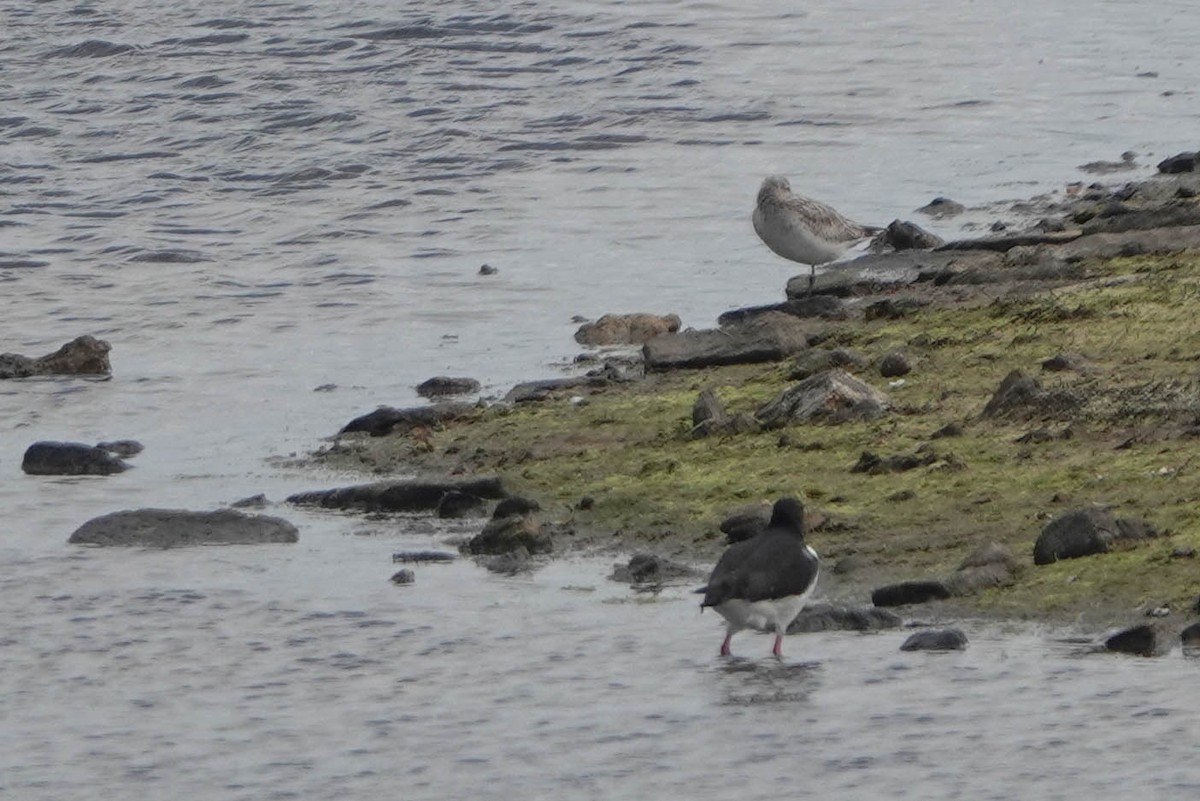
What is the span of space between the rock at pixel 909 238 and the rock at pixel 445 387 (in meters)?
4.79

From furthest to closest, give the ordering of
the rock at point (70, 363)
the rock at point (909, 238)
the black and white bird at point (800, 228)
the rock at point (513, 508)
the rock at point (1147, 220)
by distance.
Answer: the rock at point (909, 238) < the rock at point (70, 363) < the rock at point (1147, 220) < the black and white bird at point (800, 228) < the rock at point (513, 508)

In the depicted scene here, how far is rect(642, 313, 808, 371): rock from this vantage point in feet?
53.2

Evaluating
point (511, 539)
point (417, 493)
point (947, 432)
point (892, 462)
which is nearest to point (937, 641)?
point (892, 462)

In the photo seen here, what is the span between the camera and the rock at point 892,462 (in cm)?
1295

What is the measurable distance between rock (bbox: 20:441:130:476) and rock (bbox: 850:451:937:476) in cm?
489

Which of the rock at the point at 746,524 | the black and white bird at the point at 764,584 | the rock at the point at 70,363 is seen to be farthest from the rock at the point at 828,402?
the rock at the point at 70,363

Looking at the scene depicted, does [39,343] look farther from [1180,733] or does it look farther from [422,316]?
[1180,733]

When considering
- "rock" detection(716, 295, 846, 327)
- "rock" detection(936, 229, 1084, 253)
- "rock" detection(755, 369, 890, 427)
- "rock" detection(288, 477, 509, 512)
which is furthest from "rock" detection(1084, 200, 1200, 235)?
"rock" detection(288, 477, 509, 512)

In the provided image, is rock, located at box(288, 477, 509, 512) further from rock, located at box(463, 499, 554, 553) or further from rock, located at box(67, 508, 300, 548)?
rock, located at box(463, 499, 554, 553)

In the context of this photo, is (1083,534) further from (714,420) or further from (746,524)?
(714,420)

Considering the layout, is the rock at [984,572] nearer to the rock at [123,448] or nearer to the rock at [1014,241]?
the rock at [123,448]

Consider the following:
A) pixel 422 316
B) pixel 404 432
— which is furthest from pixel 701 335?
pixel 422 316

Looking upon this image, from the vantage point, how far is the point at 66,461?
1516 centimetres

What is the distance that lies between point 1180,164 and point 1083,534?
12.0 meters
